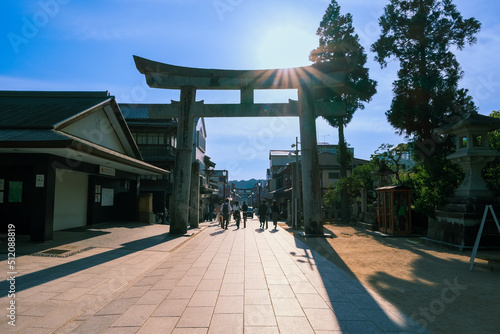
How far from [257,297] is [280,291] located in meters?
0.54

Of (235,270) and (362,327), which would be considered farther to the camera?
(235,270)

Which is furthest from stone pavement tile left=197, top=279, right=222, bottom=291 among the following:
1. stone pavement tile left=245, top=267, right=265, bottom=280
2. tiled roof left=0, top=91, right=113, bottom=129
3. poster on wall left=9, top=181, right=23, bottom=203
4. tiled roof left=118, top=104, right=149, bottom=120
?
tiled roof left=118, top=104, right=149, bottom=120

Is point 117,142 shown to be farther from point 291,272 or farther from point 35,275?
point 291,272

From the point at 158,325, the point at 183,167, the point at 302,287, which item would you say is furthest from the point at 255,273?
the point at 183,167

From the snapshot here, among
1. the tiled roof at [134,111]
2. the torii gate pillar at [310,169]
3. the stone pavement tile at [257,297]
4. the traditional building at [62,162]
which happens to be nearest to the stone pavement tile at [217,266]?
the stone pavement tile at [257,297]

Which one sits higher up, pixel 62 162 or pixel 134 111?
pixel 134 111

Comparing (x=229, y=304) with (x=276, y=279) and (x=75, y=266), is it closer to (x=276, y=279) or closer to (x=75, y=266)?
(x=276, y=279)

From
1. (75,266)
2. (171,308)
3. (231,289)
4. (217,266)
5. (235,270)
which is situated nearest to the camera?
(171,308)

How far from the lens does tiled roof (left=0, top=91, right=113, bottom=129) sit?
10688 millimetres

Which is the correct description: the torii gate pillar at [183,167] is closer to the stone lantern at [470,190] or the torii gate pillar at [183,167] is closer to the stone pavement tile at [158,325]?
the stone pavement tile at [158,325]

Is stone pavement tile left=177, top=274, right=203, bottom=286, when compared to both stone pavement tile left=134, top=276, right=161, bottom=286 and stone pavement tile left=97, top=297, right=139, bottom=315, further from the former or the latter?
stone pavement tile left=97, top=297, right=139, bottom=315

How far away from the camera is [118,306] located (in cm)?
459

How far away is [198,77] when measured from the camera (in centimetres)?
1400

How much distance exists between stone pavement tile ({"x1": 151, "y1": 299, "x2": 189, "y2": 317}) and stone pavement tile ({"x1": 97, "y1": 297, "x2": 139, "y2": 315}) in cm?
50
